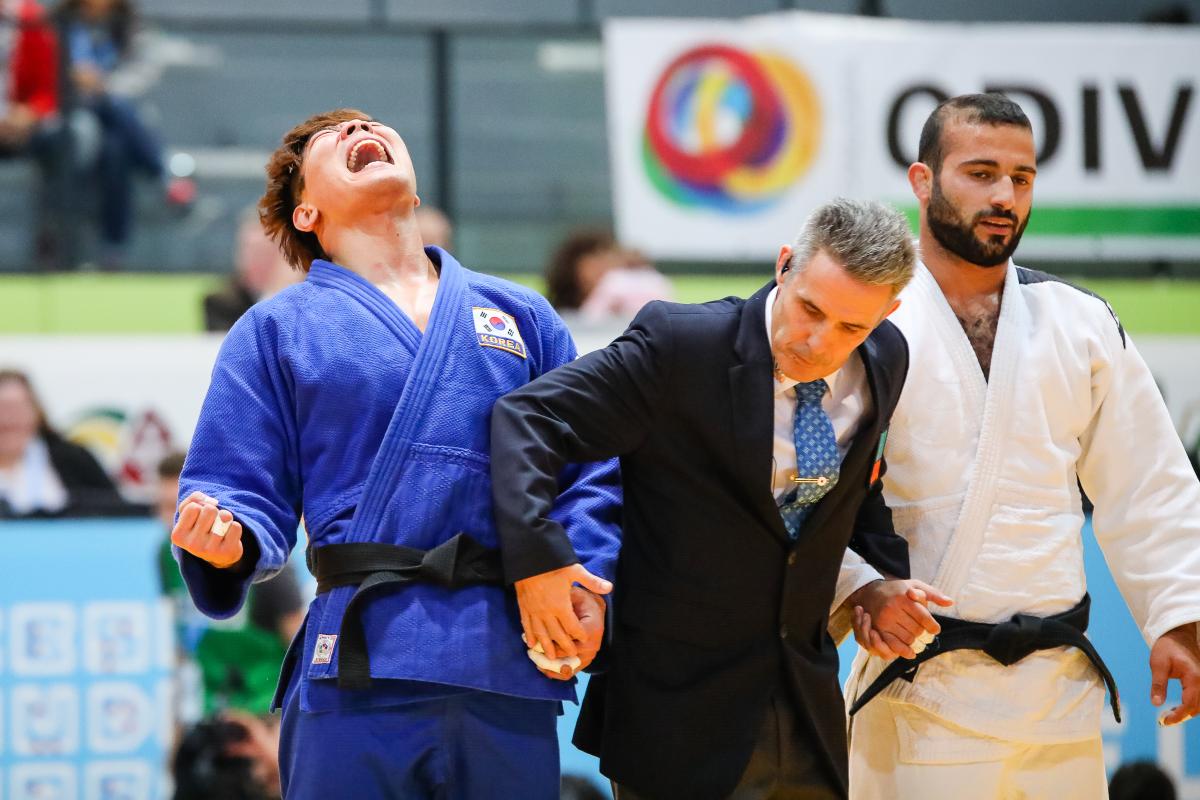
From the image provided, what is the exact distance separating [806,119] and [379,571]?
12.4ft

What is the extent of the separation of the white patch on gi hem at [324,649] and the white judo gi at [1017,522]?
36.1 inches

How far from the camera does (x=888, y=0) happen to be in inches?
263

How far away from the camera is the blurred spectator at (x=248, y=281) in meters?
5.39

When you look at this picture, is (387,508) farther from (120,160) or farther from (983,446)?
(120,160)

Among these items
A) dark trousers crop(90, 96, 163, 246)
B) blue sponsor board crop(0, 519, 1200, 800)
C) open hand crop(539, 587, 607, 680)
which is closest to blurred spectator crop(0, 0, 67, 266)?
dark trousers crop(90, 96, 163, 246)

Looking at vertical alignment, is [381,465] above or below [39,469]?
above

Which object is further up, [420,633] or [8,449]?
[420,633]

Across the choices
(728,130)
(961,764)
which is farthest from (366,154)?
(728,130)

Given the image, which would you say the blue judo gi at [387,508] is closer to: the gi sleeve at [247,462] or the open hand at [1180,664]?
the gi sleeve at [247,462]

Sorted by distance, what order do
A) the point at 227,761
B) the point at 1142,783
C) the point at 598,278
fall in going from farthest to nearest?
the point at 598,278
the point at 1142,783
the point at 227,761

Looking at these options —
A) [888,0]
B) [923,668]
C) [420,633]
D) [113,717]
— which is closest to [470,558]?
[420,633]

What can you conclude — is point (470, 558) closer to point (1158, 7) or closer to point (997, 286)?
point (997, 286)

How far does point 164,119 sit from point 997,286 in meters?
4.20

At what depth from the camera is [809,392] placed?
2.53m
